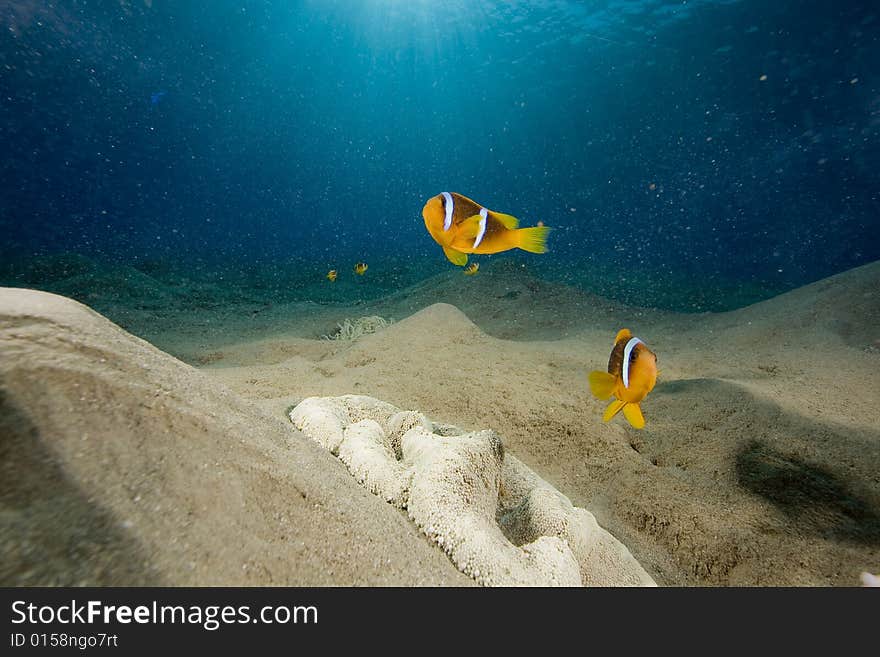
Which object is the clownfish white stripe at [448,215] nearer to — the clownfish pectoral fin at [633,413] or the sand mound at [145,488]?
the sand mound at [145,488]

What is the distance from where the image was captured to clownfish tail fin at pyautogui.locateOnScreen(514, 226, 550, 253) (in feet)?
6.76

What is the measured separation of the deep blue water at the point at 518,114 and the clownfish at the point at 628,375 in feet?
41.8

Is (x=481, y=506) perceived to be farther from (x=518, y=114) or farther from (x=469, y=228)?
(x=518, y=114)

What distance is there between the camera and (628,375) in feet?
6.75

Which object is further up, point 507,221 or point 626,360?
point 507,221

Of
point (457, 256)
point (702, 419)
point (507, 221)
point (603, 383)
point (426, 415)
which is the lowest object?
point (702, 419)

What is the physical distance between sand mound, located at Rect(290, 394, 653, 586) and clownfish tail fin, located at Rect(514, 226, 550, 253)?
3.39 feet

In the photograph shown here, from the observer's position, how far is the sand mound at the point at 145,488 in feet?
2.31

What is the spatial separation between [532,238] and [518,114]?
6056cm

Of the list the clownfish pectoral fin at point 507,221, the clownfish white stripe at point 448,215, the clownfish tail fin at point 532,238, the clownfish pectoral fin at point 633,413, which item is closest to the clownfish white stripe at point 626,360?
the clownfish pectoral fin at point 633,413

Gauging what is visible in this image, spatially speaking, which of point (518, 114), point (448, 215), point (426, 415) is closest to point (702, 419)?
point (426, 415)

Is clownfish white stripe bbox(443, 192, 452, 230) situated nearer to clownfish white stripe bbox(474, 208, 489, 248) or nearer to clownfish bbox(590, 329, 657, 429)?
clownfish white stripe bbox(474, 208, 489, 248)
